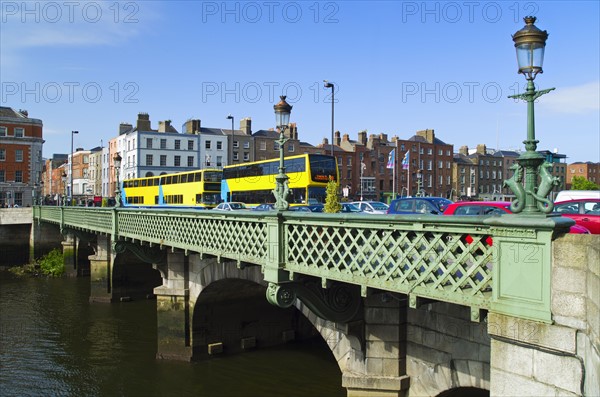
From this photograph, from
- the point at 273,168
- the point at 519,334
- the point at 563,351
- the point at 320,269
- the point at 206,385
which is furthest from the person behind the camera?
the point at 273,168

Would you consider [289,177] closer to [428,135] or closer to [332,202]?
[332,202]

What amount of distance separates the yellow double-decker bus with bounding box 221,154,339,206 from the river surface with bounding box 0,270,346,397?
9.98 meters

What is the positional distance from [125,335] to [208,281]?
770 cm

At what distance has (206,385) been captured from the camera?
50.7ft

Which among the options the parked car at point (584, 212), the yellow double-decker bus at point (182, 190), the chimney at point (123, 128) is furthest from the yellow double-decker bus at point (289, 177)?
the chimney at point (123, 128)

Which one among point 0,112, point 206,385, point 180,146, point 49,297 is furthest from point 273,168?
point 0,112

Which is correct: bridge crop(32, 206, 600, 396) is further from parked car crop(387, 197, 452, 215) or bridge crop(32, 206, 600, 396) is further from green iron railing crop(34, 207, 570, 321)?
parked car crop(387, 197, 452, 215)

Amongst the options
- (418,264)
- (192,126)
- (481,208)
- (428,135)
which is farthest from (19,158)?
(418,264)

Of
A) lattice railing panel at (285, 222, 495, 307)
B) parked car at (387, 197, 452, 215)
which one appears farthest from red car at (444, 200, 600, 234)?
lattice railing panel at (285, 222, 495, 307)

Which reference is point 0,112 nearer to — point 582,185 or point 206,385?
point 206,385

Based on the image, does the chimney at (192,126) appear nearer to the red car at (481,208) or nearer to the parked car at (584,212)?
the red car at (481,208)

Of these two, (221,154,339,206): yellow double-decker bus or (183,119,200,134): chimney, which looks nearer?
(221,154,339,206): yellow double-decker bus

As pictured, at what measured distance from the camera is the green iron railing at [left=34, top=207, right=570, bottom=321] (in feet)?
17.6

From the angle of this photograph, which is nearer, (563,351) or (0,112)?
(563,351)
